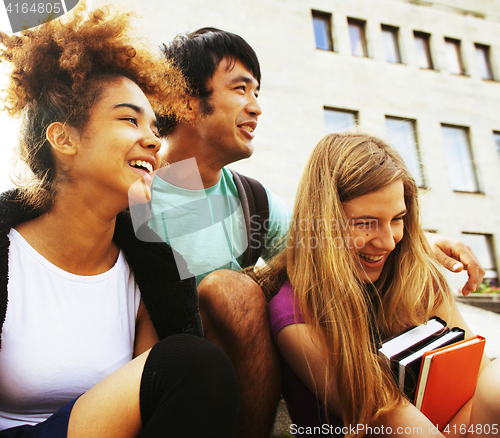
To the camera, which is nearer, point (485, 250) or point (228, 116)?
point (228, 116)

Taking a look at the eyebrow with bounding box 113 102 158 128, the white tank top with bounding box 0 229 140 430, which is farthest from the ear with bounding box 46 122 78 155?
the white tank top with bounding box 0 229 140 430

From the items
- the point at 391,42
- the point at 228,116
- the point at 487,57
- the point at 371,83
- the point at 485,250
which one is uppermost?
the point at 391,42

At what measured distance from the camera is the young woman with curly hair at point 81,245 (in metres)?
1.21

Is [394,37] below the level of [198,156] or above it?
above

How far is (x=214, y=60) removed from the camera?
9.32 feet

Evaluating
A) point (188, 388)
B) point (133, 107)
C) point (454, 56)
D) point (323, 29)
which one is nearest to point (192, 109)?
point (133, 107)

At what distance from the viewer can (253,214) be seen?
258 centimetres

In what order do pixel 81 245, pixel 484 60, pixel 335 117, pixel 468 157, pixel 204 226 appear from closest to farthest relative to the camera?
pixel 81 245
pixel 204 226
pixel 335 117
pixel 468 157
pixel 484 60

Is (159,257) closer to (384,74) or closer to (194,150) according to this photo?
(194,150)

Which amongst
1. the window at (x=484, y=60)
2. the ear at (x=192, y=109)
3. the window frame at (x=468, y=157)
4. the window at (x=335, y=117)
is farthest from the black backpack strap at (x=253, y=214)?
the window at (x=484, y=60)

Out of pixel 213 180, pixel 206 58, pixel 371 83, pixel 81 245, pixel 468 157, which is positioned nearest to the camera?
pixel 81 245

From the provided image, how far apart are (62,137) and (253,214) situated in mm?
1376

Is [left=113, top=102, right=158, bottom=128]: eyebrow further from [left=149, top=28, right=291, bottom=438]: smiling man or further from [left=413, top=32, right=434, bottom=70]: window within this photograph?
[left=413, top=32, right=434, bottom=70]: window

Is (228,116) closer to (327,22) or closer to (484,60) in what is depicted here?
(327,22)
